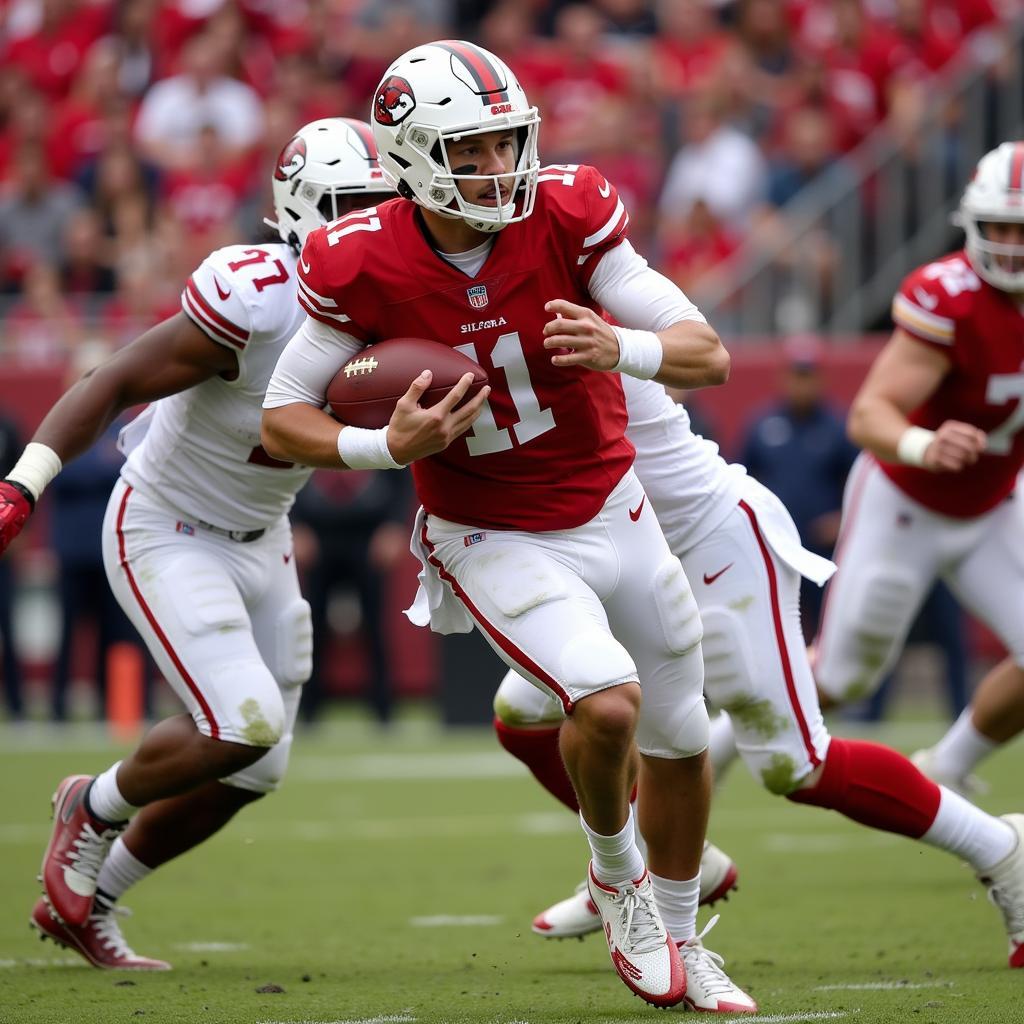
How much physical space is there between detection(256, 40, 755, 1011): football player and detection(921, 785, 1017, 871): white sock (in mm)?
701

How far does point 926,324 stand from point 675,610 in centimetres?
176

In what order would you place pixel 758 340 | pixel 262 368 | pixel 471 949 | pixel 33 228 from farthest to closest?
pixel 33 228, pixel 758 340, pixel 471 949, pixel 262 368

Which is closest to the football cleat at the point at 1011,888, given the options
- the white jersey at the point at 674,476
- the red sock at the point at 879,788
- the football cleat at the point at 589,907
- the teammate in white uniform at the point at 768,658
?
the teammate in white uniform at the point at 768,658

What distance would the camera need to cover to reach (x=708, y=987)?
393cm

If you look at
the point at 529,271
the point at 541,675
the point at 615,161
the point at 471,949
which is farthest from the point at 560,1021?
the point at 615,161

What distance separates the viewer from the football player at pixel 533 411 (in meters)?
3.79

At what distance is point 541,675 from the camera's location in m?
3.82

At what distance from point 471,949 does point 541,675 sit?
130 centimetres

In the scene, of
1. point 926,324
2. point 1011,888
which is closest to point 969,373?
point 926,324

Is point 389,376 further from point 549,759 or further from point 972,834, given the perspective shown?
point 972,834

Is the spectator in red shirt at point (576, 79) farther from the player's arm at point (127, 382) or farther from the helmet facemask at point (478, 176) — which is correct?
the helmet facemask at point (478, 176)

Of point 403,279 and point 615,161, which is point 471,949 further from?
point 615,161

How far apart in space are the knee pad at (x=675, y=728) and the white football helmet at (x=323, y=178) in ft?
4.69

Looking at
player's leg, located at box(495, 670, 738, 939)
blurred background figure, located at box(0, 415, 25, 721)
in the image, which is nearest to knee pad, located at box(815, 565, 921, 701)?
player's leg, located at box(495, 670, 738, 939)
